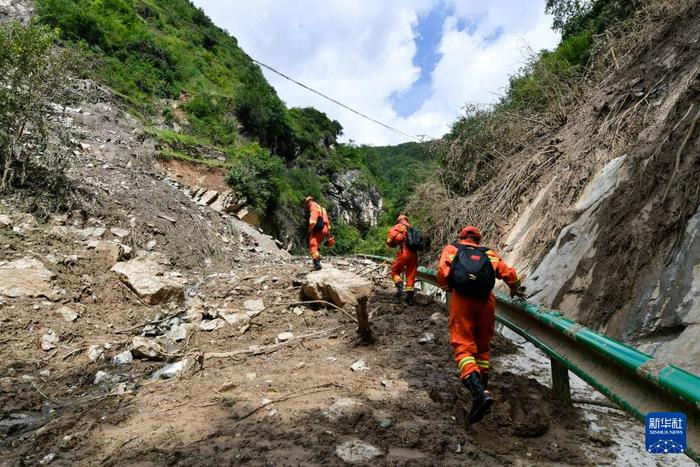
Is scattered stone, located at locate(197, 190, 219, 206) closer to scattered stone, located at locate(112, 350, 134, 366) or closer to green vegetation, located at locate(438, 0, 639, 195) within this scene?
green vegetation, located at locate(438, 0, 639, 195)

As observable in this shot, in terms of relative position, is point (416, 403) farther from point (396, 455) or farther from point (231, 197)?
point (231, 197)

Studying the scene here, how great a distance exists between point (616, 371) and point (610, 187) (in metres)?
3.41

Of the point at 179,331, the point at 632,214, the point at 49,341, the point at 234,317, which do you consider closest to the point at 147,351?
the point at 179,331

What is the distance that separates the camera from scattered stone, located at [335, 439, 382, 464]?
7.22ft

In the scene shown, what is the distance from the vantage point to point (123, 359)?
4.46m

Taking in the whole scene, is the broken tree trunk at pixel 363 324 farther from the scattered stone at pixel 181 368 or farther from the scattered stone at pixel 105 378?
the scattered stone at pixel 105 378

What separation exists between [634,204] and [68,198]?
926cm

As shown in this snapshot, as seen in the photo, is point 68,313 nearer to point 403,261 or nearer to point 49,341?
point 49,341

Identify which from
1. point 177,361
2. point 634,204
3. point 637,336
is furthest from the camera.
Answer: point 177,361

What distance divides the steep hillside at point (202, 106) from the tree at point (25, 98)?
437 centimetres

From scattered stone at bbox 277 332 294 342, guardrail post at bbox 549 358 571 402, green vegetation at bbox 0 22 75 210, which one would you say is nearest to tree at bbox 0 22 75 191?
green vegetation at bbox 0 22 75 210

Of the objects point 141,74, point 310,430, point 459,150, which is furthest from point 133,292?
point 141,74

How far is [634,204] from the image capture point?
3908 mm

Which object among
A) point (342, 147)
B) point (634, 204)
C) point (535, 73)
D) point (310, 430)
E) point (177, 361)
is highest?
point (342, 147)
